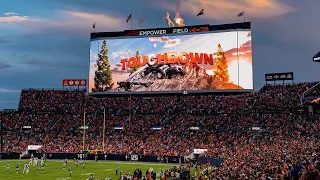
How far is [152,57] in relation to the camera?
7119 centimetres

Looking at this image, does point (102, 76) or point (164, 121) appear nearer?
point (164, 121)

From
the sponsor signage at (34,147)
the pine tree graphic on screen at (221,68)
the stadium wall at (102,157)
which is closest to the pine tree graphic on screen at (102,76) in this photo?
the sponsor signage at (34,147)

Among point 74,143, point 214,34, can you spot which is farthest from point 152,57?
point 74,143

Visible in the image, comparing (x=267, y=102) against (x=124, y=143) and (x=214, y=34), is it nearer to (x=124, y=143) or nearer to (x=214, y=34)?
(x=214, y=34)

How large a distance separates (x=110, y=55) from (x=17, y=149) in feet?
82.6

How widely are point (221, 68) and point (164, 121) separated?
13546 mm

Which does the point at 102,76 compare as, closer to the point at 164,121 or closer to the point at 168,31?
the point at 168,31

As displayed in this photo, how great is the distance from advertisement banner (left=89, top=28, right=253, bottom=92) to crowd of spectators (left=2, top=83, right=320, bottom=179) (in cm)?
299

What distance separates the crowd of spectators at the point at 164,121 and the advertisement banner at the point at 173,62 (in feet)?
9.81

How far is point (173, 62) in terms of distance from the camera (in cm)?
6956

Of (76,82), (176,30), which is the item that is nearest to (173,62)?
(176,30)

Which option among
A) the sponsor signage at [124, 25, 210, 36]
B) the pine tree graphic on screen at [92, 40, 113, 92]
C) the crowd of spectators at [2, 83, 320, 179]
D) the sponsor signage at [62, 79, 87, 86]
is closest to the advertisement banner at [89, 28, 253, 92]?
the pine tree graphic on screen at [92, 40, 113, 92]

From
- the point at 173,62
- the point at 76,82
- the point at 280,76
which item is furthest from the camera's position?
the point at 76,82

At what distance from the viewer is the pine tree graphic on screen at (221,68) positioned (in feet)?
214
